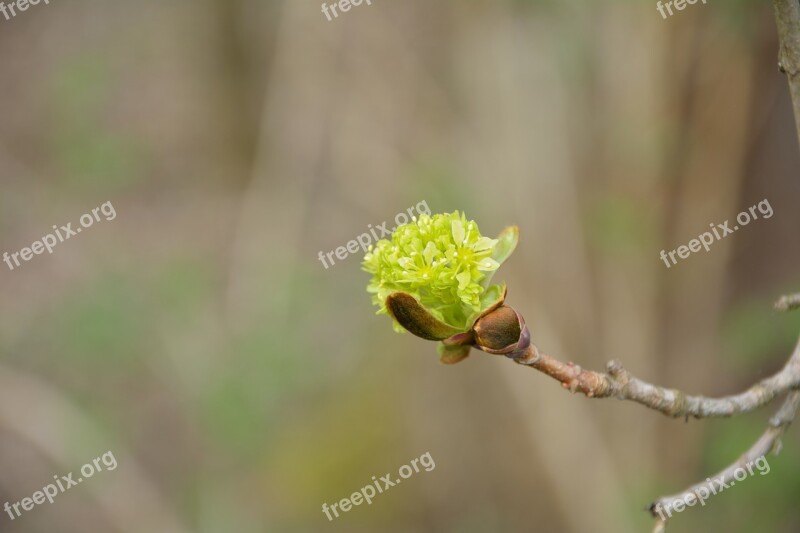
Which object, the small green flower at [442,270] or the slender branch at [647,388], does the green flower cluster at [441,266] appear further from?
the slender branch at [647,388]

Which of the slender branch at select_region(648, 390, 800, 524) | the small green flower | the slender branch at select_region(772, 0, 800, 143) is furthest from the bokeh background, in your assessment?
the small green flower

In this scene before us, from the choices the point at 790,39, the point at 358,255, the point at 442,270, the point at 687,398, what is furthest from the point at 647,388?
A: the point at 358,255

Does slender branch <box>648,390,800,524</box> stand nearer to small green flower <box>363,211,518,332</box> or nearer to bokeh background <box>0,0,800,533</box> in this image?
small green flower <box>363,211,518,332</box>

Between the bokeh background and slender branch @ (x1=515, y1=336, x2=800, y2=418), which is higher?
the bokeh background

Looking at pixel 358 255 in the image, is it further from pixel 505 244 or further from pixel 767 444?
pixel 767 444

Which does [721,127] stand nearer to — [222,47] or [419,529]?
[419,529]

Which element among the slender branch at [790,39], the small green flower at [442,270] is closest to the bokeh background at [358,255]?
the slender branch at [790,39]
